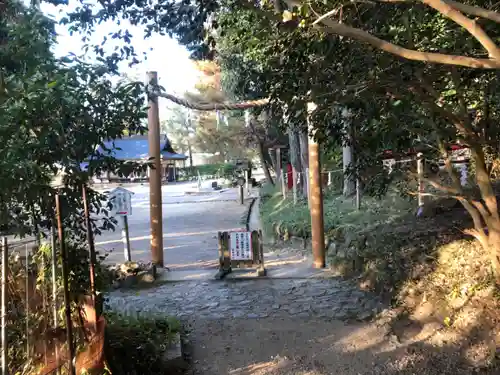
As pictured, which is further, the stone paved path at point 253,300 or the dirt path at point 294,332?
the stone paved path at point 253,300

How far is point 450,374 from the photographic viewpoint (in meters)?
4.02

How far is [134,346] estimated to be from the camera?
4086mm

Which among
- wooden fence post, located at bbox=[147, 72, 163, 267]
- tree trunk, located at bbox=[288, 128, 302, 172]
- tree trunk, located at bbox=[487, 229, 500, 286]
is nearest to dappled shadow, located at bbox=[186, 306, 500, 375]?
tree trunk, located at bbox=[487, 229, 500, 286]

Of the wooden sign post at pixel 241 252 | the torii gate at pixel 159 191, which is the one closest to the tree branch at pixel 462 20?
the torii gate at pixel 159 191

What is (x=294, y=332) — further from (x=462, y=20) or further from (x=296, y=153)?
(x=296, y=153)

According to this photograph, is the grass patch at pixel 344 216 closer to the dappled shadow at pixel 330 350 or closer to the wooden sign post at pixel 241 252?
the wooden sign post at pixel 241 252

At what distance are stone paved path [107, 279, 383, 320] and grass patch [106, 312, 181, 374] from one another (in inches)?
49.7

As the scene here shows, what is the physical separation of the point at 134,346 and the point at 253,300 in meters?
2.83

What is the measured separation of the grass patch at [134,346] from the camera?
3.90 meters

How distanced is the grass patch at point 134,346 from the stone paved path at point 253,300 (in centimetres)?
126

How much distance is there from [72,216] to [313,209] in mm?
5289

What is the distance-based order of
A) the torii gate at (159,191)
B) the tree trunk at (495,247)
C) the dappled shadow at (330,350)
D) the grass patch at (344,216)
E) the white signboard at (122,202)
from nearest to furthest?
the dappled shadow at (330,350) < the tree trunk at (495,247) < the white signboard at (122,202) < the torii gate at (159,191) < the grass patch at (344,216)

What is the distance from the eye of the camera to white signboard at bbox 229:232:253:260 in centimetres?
805

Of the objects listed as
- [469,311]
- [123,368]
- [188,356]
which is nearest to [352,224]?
[469,311]
